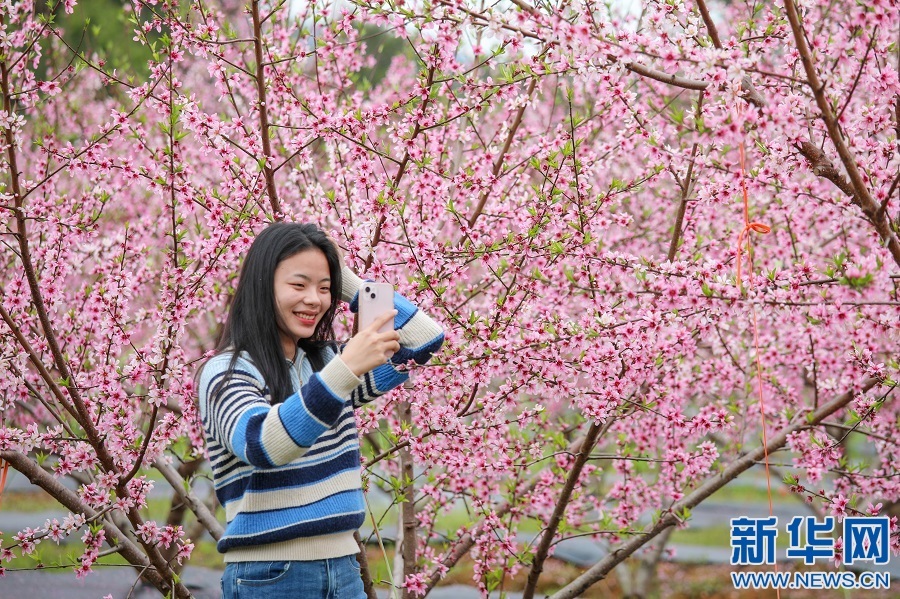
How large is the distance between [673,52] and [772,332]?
2.73 m

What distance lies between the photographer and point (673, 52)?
96.2 inches

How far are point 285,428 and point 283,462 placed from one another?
0.29 feet

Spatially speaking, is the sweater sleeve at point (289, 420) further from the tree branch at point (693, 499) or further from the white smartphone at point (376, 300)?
the tree branch at point (693, 499)

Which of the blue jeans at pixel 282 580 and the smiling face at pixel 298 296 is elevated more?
the smiling face at pixel 298 296

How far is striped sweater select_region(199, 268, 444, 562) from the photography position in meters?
1.98

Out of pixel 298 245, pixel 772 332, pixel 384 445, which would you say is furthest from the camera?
pixel 772 332

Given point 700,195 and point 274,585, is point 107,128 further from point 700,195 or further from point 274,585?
point 700,195

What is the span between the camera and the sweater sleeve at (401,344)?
264 cm

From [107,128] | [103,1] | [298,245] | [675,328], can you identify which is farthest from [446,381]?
[103,1]

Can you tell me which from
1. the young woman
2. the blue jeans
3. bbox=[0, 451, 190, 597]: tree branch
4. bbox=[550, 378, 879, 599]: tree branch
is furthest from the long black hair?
bbox=[550, 378, 879, 599]: tree branch

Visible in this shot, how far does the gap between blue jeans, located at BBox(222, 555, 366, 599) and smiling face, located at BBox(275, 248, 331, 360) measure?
1.92 feet

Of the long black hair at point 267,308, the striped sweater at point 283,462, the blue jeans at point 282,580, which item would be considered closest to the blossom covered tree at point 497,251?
the long black hair at point 267,308

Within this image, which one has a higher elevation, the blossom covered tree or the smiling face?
→ the blossom covered tree

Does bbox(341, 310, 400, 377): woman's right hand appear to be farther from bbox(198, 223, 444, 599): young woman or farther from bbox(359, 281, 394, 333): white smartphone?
bbox(359, 281, 394, 333): white smartphone
